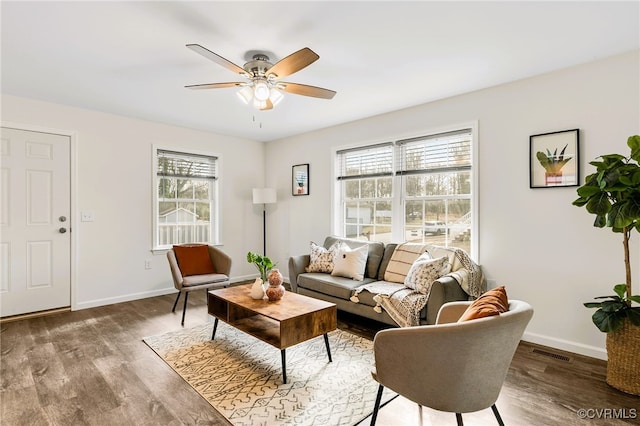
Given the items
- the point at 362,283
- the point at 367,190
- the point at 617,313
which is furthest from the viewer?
the point at 367,190

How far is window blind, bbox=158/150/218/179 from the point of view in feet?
15.5

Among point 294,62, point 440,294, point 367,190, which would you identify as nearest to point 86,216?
point 294,62

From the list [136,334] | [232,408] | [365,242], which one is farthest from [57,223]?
[365,242]

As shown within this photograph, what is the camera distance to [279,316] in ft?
7.74

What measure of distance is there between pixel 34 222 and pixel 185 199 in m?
1.77

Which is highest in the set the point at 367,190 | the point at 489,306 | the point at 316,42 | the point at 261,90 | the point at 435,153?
the point at 316,42

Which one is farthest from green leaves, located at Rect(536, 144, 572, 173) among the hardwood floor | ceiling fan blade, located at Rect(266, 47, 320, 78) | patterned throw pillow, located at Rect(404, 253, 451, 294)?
ceiling fan blade, located at Rect(266, 47, 320, 78)

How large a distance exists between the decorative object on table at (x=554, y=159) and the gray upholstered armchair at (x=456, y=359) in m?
1.90

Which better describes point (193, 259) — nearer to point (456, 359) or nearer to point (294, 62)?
point (294, 62)

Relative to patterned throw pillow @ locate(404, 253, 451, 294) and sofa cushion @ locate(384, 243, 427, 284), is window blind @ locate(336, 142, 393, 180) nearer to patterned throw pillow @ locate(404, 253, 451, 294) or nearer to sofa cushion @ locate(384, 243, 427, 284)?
sofa cushion @ locate(384, 243, 427, 284)

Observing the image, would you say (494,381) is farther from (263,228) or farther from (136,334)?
(263,228)

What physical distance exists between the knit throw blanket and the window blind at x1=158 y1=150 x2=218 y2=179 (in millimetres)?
3198

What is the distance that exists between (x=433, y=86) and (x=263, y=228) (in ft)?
12.3

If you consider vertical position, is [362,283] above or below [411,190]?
below
